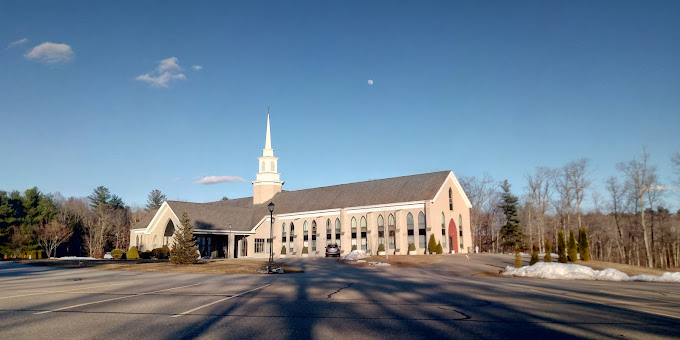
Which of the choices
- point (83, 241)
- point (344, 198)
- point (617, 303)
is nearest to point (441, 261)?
point (344, 198)

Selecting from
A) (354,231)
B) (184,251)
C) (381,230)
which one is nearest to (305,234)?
(354,231)

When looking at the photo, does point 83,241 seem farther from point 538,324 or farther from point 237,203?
point 538,324

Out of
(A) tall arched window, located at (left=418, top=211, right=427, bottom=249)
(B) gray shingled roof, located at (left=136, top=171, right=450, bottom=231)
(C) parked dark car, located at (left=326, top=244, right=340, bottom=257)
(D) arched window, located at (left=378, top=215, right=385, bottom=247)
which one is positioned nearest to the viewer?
(A) tall arched window, located at (left=418, top=211, right=427, bottom=249)

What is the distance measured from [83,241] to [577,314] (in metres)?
87.0

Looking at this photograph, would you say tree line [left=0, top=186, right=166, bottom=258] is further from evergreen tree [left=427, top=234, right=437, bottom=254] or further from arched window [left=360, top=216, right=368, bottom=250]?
evergreen tree [left=427, top=234, right=437, bottom=254]

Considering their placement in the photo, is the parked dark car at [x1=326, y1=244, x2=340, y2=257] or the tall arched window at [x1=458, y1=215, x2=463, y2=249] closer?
the parked dark car at [x1=326, y1=244, x2=340, y2=257]

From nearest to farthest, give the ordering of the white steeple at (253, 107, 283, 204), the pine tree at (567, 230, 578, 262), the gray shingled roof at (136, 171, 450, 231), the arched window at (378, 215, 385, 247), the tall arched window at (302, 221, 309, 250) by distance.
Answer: the pine tree at (567, 230, 578, 262), the arched window at (378, 215, 385, 247), the gray shingled roof at (136, 171, 450, 231), the tall arched window at (302, 221, 309, 250), the white steeple at (253, 107, 283, 204)

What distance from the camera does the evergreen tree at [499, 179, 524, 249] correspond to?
7225 centimetres

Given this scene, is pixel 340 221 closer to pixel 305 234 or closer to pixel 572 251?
pixel 305 234

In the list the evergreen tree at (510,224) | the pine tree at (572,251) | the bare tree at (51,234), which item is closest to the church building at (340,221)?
the bare tree at (51,234)

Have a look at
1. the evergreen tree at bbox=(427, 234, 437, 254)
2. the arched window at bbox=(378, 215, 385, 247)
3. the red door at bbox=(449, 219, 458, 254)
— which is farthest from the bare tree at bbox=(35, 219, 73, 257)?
the red door at bbox=(449, 219, 458, 254)

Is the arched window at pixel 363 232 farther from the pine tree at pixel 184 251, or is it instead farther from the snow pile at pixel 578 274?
the snow pile at pixel 578 274

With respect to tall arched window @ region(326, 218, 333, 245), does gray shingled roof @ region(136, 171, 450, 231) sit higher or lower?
higher

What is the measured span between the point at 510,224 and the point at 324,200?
3359 centimetres
